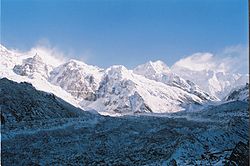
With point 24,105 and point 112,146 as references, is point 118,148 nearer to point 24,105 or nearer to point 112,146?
point 112,146

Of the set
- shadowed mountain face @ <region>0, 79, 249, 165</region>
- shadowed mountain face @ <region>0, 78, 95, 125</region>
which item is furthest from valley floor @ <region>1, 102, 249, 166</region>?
shadowed mountain face @ <region>0, 78, 95, 125</region>

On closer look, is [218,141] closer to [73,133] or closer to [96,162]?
[96,162]

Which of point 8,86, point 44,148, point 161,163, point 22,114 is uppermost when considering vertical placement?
point 8,86

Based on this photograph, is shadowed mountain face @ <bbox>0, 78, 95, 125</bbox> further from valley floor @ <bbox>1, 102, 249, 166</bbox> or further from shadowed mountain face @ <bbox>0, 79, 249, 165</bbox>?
valley floor @ <bbox>1, 102, 249, 166</bbox>

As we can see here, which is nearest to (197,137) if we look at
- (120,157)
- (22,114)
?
(120,157)

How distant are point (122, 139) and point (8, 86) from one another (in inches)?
1966

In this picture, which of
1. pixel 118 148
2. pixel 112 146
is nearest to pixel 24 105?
pixel 112 146

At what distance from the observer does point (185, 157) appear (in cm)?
2845

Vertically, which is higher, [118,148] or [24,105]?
[24,105]

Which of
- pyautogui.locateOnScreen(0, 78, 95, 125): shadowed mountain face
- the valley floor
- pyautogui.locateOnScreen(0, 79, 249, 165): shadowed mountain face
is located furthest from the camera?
pyautogui.locateOnScreen(0, 78, 95, 125): shadowed mountain face

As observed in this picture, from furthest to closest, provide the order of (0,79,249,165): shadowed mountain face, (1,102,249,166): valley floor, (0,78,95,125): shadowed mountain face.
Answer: (0,78,95,125): shadowed mountain face
(0,79,249,165): shadowed mountain face
(1,102,249,166): valley floor

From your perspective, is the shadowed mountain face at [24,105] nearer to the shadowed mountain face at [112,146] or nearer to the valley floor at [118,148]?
the shadowed mountain face at [112,146]

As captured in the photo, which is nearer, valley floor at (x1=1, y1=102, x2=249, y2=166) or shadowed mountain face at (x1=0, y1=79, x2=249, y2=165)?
valley floor at (x1=1, y1=102, x2=249, y2=166)

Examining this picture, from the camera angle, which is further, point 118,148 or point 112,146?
point 112,146
